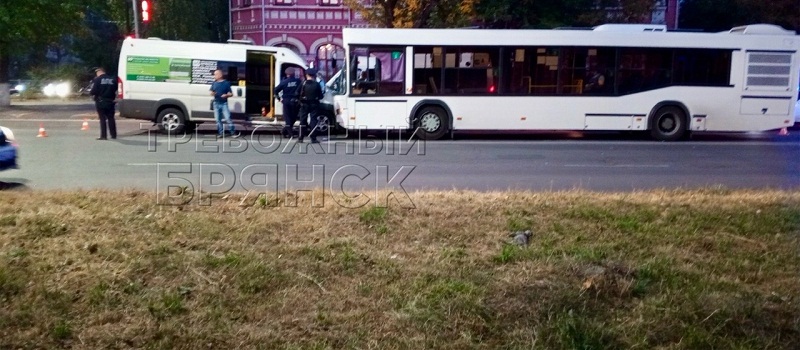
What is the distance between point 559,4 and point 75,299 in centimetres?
2698

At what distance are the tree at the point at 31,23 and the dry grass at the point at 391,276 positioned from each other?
71.4 feet

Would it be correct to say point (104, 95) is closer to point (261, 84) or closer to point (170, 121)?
point (170, 121)

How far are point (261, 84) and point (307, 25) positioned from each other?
16.2 m

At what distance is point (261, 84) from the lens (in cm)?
2088

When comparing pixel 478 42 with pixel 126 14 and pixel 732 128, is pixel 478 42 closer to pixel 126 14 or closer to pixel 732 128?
pixel 732 128

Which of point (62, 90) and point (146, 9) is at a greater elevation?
point (146, 9)

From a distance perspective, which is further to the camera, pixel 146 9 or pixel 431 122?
pixel 146 9

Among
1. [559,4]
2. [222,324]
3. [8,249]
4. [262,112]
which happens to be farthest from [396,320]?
[559,4]

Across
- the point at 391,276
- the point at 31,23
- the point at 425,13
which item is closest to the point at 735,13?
the point at 425,13

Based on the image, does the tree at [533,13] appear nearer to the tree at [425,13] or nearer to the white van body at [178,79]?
the tree at [425,13]

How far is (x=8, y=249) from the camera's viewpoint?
663 centimetres

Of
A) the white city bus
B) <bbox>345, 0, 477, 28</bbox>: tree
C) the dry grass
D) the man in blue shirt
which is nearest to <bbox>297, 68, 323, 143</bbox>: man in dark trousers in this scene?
the white city bus

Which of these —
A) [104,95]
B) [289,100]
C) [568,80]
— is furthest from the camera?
[568,80]

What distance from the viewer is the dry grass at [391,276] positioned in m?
5.38
